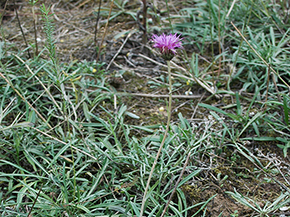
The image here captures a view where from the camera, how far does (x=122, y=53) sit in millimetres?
2543

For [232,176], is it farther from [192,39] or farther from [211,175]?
[192,39]

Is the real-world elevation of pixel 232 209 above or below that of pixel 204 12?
below

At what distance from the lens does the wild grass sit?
1.43m

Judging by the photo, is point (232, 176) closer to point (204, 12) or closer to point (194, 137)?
point (194, 137)

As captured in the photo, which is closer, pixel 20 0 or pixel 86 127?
pixel 86 127

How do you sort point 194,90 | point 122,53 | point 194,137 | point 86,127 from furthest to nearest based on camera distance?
1. point 122,53
2. point 194,90
3. point 86,127
4. point 194,137

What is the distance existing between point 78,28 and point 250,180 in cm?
216

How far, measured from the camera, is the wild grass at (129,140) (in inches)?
56.4

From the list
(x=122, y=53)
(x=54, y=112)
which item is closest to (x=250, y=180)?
(x=54, y=112)

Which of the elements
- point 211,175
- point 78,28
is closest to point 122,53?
point 78,28

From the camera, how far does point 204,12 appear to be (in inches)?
107

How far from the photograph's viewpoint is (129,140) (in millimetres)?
1808

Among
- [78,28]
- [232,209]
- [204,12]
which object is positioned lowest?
[232,209]

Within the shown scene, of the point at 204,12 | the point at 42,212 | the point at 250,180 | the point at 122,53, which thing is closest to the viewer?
the point at 42,212
